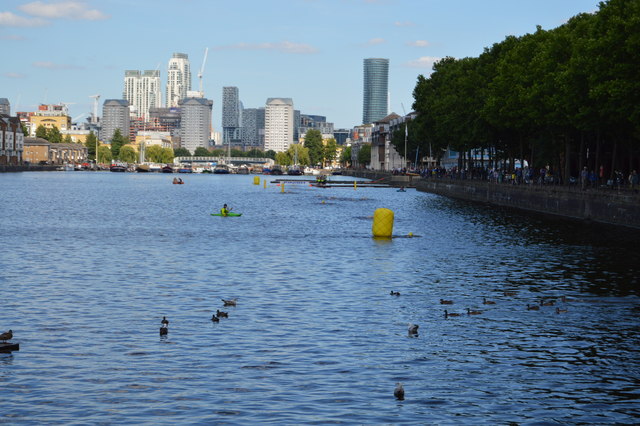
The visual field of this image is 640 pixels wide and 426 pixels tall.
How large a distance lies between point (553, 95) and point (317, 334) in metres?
67.5

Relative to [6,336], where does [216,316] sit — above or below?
below

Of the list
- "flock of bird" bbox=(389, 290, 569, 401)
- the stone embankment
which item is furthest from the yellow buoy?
"flock of bird" bbox=(389, 290, 569, 401)

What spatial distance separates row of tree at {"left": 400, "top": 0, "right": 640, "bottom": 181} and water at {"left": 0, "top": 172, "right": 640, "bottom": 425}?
18.8 m

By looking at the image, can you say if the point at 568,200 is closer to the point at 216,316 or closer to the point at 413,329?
the point at 413,329

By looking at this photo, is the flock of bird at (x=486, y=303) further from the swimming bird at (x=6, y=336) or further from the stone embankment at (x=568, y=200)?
the stone embankment at (x=568, y=200)

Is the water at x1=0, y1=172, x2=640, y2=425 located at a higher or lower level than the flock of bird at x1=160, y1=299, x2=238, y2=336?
lower

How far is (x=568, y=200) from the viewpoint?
8662 centimetres

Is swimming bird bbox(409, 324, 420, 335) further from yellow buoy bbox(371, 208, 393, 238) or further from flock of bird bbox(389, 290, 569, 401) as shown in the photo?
yellow buoy bbox(371, 208, 393, 238)

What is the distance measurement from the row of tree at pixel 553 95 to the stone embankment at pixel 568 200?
5.27 metres

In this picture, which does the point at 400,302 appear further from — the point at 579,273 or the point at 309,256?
the point at 309,256

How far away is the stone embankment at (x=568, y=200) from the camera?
72750 millimetres

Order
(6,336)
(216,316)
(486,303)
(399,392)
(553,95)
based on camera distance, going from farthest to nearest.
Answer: (553,95)
(486,303)
(216,316)
(6,336)
(399,392)

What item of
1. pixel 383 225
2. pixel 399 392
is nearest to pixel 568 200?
pixel 383 225

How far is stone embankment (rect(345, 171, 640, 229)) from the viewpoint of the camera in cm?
7275
